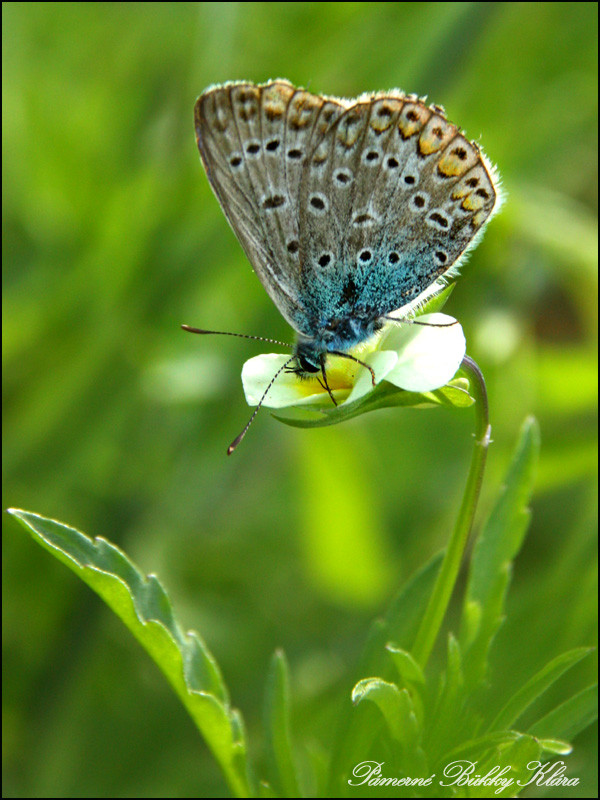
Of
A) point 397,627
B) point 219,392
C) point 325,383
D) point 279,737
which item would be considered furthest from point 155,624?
point 219,392

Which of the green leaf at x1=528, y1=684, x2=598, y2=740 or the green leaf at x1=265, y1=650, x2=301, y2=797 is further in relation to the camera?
the green leaf at x1=265, y1=650, x2=301, y2=797

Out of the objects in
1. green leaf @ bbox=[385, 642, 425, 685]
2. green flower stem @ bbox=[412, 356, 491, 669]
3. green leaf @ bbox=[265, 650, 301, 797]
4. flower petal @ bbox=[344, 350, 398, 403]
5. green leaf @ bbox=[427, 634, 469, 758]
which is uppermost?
flower petal @ bbox=[344, 350, 398, 403]

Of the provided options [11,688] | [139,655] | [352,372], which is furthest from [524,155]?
[11,688]

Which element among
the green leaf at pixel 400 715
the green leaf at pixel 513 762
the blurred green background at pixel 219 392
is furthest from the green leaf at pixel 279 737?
the blurred green background at pixel 219 392

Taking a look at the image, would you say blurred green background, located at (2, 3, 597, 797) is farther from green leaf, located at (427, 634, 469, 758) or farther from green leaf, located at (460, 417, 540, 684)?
green leaf, located at (427, 634, 469, 758)

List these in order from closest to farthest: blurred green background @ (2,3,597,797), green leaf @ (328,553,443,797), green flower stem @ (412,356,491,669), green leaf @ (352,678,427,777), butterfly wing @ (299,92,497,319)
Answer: green leaf @ (352,678,427,777) → green flower stem @ (412,356,491,669) → green leaf @ (328,553,443,797) → butterfly wing @ (299,92,497,319) → blurred green background @ (2,3,597,797)

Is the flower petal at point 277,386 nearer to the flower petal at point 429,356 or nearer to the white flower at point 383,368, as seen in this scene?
the white flower at point 383,368

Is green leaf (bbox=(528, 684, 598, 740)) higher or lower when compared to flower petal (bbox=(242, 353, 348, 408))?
lower

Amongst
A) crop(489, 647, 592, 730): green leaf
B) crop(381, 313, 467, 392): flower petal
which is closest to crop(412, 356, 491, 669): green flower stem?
crop(381, 313, 467, 392): flower petal

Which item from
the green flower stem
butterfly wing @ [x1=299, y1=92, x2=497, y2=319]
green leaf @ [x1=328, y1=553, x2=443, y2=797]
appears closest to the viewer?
the green flower stem
